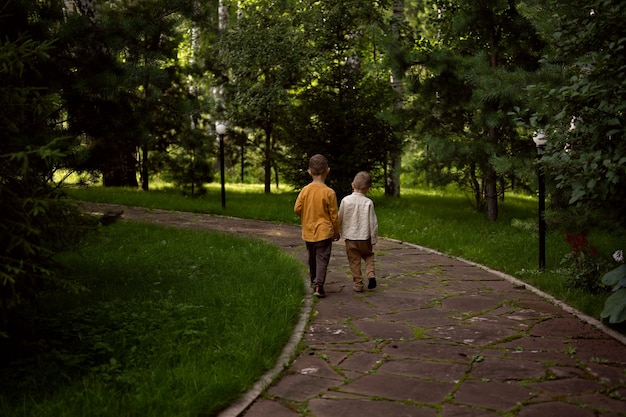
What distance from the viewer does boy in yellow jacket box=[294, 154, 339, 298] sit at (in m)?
7.70

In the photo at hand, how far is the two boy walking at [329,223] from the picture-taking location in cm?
771

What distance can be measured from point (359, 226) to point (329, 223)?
45 cm

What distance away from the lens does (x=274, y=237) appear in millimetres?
12242

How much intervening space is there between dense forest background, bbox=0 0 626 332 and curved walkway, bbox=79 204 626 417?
1.30 meters

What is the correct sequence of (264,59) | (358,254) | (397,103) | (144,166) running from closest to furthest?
(358,254) → (264,59) → (397,103) → (144,166)

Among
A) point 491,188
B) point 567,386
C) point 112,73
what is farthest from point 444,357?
point 491,188

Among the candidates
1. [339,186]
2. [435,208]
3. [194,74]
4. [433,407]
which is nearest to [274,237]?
[339,186]

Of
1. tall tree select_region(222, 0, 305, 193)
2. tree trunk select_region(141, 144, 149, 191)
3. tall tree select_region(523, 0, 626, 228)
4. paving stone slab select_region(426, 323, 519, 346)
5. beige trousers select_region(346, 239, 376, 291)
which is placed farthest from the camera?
tree trunk select_region(141, 144, 149, 191)

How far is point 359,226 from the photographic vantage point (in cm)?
799

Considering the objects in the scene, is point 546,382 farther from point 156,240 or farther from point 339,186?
point 339,186

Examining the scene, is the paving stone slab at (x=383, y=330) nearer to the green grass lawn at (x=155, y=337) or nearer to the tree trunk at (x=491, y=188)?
the green grass lawn at (x=155, y=337)

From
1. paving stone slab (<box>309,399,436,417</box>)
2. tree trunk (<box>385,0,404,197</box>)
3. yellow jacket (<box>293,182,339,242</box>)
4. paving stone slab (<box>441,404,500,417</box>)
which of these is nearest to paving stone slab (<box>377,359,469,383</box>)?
paving stone slab (<box>441,404,500,417</box>)

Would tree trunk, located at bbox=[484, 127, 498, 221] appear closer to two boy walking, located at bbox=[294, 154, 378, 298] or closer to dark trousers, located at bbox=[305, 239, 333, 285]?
two boy walking, located at bbox=[294, 154, 378, 298]

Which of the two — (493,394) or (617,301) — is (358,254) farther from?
(493,394)
